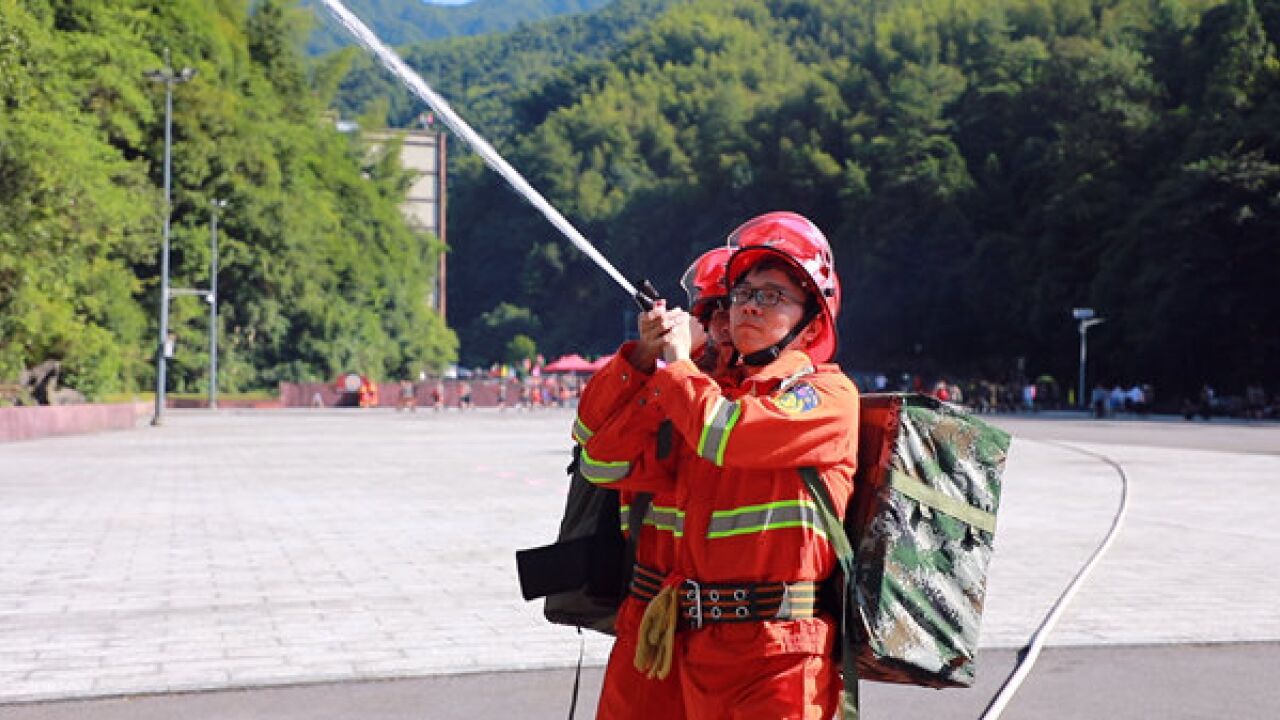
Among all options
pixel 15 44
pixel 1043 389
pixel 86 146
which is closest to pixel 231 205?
pixel 86 146

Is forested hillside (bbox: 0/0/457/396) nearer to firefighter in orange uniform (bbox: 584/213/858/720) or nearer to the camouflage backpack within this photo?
firefighter in orange uniform (bbox: 584/213/858/720)

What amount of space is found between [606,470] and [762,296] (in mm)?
529

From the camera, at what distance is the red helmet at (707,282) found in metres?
4.00

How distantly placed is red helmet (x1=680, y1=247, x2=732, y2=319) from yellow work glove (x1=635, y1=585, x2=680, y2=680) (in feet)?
2.59

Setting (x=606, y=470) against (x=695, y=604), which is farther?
(x=606, y=470)

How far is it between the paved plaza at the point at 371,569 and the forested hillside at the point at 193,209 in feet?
35.3

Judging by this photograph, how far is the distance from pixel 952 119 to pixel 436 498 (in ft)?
247

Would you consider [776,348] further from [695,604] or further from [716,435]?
[695,604]

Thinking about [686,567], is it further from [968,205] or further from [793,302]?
[968,205]

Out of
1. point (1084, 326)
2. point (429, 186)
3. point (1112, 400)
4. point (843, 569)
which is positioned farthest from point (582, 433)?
point (429, 186)

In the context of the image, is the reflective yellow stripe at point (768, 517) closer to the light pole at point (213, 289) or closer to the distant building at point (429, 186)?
the light pole at point (213, 289)

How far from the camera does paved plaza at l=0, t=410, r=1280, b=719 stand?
730cm

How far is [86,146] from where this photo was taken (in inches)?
1366

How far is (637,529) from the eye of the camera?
150 inches
